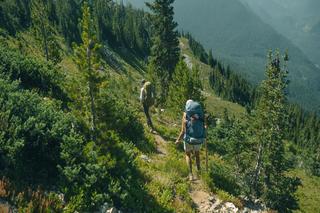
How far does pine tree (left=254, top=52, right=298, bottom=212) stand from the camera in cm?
2291

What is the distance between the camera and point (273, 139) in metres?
24.5

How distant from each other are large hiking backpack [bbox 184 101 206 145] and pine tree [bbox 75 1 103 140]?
10.4 ft

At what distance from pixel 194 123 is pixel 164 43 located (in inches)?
1169

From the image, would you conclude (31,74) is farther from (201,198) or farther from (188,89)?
(188,89)

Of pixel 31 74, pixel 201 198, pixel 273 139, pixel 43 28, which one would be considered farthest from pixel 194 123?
pixel 43 28

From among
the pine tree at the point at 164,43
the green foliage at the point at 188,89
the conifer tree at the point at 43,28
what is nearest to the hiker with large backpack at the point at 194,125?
the green foliage at the point at 188,89

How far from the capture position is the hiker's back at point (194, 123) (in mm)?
12086

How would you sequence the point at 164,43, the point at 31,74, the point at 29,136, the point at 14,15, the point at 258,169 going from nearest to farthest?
the point at 29,136
the point at 31,74
the point at 258,169
the point at 164,43
the point at 14,15

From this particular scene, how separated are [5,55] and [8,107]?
4486 millimetres

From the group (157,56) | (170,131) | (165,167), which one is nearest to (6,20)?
(157,56)

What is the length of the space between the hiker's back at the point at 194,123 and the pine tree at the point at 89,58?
3.18 meters

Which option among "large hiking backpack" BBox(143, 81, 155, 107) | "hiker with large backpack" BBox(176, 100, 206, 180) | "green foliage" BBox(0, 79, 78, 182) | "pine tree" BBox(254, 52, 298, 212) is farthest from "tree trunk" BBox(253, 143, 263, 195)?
"green foliage" BBox(0, 79, 78, 182)

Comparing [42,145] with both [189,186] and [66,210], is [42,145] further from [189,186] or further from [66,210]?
[189,186]

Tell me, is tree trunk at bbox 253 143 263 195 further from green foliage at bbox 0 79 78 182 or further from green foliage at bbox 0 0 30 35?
green foliage at bbox 0 0 30 35
